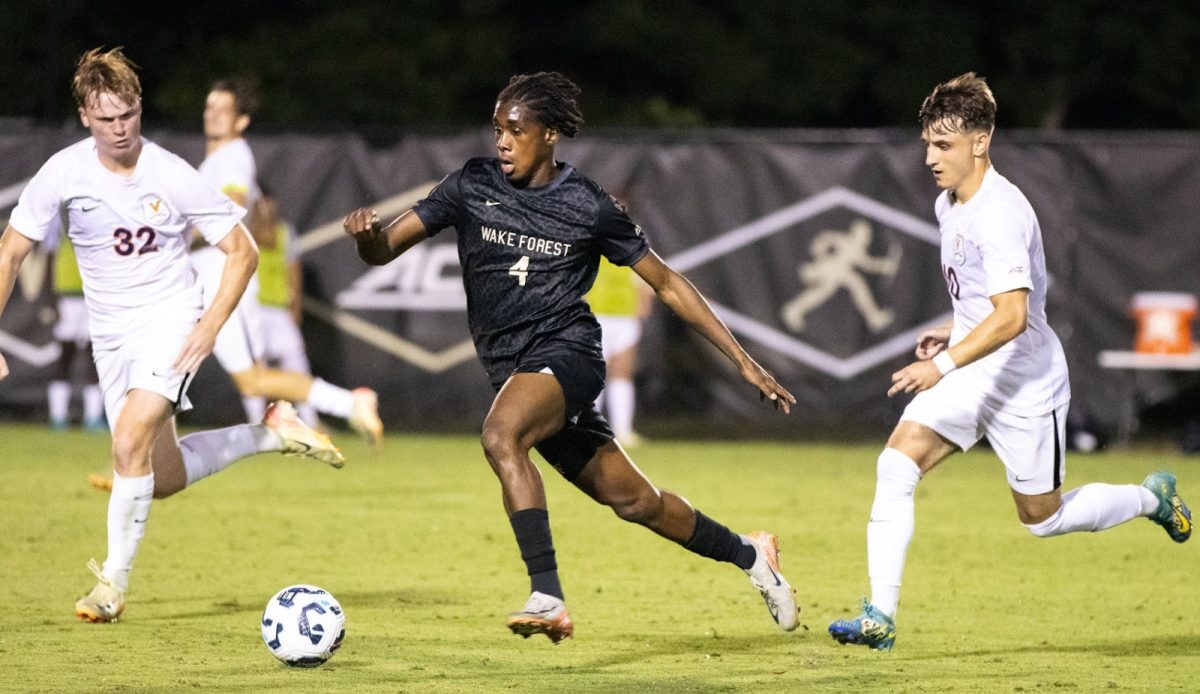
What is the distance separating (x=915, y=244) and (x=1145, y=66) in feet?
43.7

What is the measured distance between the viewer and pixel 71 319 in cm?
1641

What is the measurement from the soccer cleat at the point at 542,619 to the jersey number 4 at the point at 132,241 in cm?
266

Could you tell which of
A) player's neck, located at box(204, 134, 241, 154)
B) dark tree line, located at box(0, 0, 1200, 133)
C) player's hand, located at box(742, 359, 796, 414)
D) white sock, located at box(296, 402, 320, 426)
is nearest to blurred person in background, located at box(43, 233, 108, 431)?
white sock, located at box(296, 402, 320, 426)

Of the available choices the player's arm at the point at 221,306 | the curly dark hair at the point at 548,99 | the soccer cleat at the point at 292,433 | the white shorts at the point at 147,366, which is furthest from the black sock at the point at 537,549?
the soccer cleat at the point at 292,433

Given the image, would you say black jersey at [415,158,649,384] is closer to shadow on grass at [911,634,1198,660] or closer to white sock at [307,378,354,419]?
shadow on grass at [911,634,1198,660]

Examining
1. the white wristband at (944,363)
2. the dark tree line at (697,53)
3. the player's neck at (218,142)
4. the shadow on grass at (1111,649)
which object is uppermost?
the dark tree line at (697,53)

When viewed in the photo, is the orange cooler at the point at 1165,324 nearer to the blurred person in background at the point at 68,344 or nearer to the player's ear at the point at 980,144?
the player's ear at the point at 980,144

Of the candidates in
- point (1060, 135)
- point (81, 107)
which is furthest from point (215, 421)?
point (81, 107)

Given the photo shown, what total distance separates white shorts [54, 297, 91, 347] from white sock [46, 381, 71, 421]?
0.43m

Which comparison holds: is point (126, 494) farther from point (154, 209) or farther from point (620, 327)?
point (620, 327)

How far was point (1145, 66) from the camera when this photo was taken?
28.0 meters

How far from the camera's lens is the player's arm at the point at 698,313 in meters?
7.02

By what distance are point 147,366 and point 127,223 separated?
623 mm

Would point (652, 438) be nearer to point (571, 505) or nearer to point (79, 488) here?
point (571, 505)
